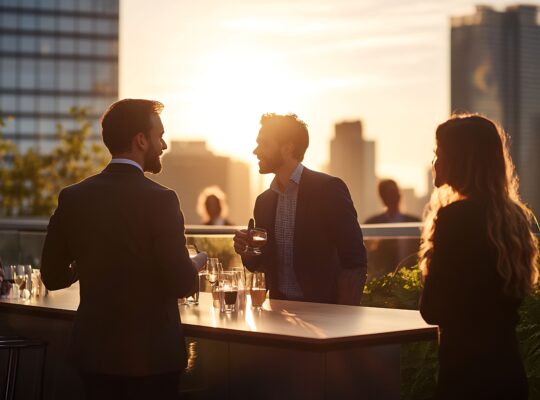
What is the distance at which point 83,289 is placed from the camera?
4.40 meters

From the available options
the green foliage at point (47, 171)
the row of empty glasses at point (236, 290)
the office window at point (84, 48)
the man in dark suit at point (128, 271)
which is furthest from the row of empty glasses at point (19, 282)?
the office window at point (84, 48)

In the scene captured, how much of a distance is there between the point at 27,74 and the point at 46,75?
1882 millimetres

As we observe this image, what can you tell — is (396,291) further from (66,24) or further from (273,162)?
(66,24)

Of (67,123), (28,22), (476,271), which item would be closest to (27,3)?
(28,22)

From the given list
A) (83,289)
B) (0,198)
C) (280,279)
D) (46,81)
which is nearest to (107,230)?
(83,289)

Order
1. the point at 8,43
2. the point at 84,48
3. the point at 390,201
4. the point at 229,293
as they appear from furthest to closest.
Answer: the point at 84,48, the point at 8,43, the point at 390,201, the point at 229,293

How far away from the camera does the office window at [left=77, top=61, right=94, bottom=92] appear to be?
11494 cm

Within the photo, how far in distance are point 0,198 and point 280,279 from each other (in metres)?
54.9

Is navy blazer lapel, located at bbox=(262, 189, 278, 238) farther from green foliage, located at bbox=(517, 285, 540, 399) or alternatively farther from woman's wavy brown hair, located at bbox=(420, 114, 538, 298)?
woman's wavy brown hair, located at bbox=(420, 114, 538, 298)

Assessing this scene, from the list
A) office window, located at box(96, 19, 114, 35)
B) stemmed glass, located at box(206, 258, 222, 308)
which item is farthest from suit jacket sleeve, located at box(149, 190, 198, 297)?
office window, located at box(96, 19, 114, 35)

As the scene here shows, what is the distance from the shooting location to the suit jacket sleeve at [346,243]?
21.0ft

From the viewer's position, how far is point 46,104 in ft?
366

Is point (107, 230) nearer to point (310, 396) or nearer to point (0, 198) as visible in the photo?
point (310, 396)

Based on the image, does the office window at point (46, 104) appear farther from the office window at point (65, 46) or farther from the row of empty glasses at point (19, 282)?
the row of empty glasses at point (19, 282)
